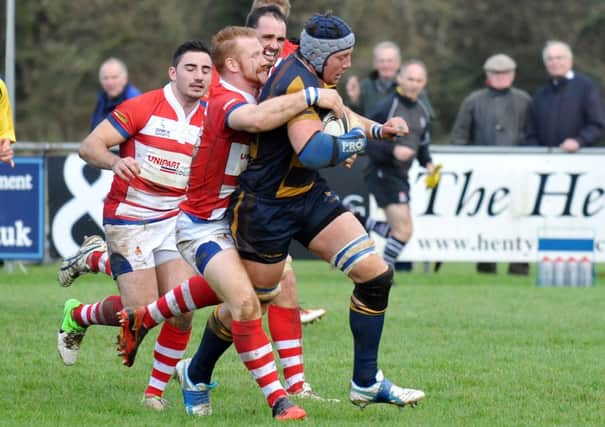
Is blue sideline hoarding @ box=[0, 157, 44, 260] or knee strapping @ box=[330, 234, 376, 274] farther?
blue sideline hoarding @ box=[0, 157, 44, 260]

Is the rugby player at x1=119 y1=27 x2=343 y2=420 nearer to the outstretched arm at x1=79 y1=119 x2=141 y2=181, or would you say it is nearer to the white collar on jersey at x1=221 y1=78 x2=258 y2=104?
the white collar on jersey at x1=221 y1=78 x2=258 y2=104

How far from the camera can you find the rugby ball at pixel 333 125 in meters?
6.89

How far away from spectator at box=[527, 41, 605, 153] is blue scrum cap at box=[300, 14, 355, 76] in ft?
30.9

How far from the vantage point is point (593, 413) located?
7234 millimetres

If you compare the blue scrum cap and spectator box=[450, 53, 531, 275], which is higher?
the blue scrum cap

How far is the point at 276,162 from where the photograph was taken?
6961mm

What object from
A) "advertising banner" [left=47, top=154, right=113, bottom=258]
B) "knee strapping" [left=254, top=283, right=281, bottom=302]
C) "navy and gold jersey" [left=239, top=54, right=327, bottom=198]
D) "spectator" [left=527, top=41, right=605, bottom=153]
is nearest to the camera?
"navy and gold jersey" [left=239, top=54, right=327, bottom=198]

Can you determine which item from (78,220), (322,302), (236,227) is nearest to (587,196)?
(322,302)

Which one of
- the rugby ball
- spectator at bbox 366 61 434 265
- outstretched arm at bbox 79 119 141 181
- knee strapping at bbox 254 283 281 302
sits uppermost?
the rugby ball

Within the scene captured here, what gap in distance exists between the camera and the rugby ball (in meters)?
6.89

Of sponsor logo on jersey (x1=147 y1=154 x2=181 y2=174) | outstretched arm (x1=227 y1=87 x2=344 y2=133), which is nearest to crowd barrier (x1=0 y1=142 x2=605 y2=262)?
sponsor logo on jersey (x1=147 y1=154 x2=181 y2=174)

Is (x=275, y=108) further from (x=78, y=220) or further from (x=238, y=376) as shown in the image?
(x=78, y=220)

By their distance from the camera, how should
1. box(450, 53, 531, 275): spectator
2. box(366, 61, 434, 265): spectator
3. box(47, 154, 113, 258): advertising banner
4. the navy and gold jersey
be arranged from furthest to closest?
1. box(450, 53, 531, 275): spectator
2. box(47, 154, 113, 258): advertising banner
3. box(366, 61, 434, 265): spectator
4. the navy and gold jersey

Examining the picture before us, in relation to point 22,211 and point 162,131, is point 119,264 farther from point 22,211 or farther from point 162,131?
point 22,211
